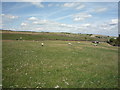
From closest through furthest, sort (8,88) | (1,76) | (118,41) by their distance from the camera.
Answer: (8,88), (1,76), (118,41)

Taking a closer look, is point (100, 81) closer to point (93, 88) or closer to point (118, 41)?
point (93, 88)

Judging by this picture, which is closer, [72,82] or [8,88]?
[8,88]

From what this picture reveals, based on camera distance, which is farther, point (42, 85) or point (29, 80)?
point (29, 80)

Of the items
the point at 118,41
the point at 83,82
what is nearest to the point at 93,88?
the point at 83,82

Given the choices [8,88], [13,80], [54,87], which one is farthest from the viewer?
[13,80]

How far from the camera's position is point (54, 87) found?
8.63 m

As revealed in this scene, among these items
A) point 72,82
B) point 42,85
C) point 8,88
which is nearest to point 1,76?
point 8,88

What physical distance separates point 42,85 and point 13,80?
9.02ft

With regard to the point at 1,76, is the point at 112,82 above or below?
below

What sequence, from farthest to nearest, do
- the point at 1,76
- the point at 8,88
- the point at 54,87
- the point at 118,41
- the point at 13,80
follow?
1. the point at 118,41
2. the point at 1,76
3. the point at 13,80
4. the point at 54,87
5. the point at 8,88

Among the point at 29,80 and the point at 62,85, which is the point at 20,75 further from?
the point at 62,85

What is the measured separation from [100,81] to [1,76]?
9.47m

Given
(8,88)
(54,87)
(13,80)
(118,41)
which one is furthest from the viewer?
(118,41)

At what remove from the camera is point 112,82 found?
10195mm
